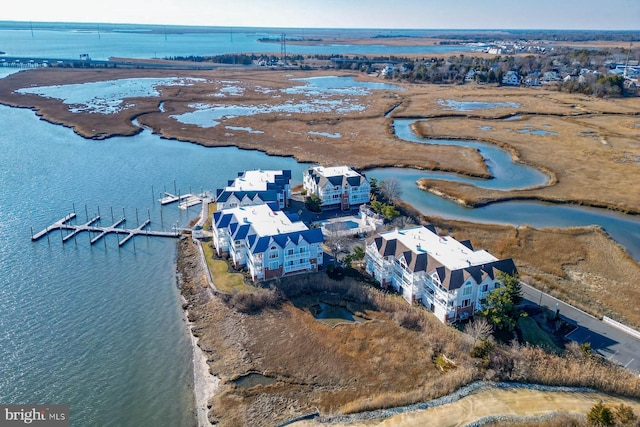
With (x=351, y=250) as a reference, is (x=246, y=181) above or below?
above

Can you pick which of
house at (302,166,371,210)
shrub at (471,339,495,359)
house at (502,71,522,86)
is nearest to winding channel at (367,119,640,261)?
house at (302,166,371,210)

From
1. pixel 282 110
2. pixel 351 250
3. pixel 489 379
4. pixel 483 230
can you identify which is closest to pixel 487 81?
pixel 282 110

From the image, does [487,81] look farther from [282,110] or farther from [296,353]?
[296,353]

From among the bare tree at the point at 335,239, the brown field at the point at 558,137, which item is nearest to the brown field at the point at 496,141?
the brown field at the point at 558,137

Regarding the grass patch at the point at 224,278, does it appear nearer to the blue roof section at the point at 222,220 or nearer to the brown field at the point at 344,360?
the brown field at the point at 344,360

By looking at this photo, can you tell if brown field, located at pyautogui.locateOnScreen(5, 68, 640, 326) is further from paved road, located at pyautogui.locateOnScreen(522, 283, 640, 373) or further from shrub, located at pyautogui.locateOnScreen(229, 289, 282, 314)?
shrub, located at pyautogui.locateOnScreen(229, 289, 282, 314)
